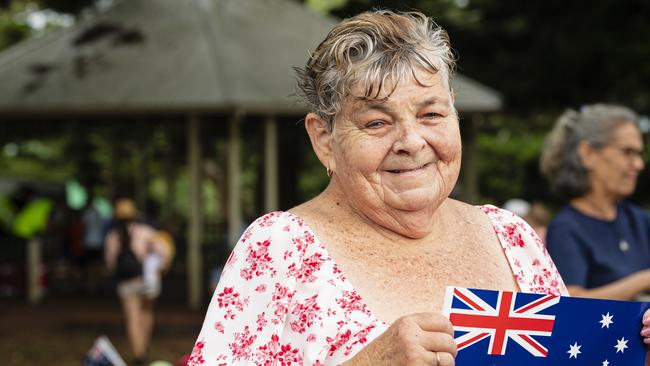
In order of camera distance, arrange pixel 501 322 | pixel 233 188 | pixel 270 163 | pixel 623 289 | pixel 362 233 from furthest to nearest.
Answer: pixel 270 163
pixel 233 188
pixel 623 289
pixel 362 233
pixel 501 322

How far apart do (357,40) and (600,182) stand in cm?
203

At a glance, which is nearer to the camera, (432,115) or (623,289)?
(432,115)

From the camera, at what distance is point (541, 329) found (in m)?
1.98

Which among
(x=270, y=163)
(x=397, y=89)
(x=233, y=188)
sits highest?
(x=397, y=89)

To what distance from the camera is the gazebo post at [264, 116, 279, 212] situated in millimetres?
13242

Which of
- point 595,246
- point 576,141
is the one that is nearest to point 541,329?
point 595,246

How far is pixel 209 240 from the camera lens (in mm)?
14391

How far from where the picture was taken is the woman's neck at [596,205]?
12.3 ft

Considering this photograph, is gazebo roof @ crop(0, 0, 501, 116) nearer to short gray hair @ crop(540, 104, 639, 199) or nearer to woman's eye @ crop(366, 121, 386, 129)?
short gray hair @ crop(540, 104, 639, 199)

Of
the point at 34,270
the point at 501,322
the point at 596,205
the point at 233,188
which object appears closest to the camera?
the point at 501,322

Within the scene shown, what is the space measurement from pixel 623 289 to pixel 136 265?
6673mm

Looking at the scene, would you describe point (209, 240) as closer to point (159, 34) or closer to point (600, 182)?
point (159, 34)

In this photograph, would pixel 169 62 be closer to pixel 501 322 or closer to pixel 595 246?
pixel 595 246

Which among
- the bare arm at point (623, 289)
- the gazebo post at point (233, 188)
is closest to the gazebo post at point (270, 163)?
the gazebo post at point (233, 188)
